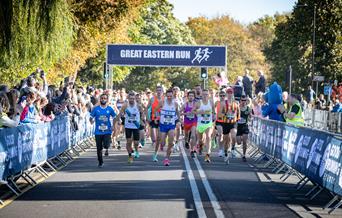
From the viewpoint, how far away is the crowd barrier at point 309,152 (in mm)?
12555

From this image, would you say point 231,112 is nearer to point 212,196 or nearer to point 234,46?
point 212,196

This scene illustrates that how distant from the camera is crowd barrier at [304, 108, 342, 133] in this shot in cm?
3472

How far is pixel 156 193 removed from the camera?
14141mm

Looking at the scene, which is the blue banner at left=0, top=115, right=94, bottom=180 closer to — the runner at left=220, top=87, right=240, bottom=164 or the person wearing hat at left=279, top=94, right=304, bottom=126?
the runner at left=220, top=87, right=240, bottom=164

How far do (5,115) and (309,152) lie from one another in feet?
18.7

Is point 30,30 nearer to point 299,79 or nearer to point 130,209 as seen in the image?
point 130,209

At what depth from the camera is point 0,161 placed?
42.8 feet

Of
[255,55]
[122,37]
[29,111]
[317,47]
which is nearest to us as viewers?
[29,111]

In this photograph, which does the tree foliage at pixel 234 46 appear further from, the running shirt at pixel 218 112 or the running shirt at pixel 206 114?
the running shirt at pixel 206 114

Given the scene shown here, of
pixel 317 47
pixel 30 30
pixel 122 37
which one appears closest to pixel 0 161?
pixel 30 30

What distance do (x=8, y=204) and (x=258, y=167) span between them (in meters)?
9.29

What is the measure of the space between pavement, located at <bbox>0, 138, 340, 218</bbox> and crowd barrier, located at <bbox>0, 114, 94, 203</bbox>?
48 cm

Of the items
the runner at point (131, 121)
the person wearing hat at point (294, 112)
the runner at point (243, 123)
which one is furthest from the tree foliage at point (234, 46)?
the person wearing hat at point (294, 112)

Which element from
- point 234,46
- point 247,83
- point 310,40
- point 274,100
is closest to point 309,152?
point 274,100
